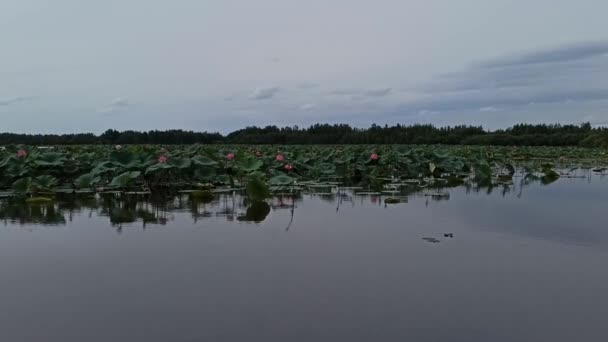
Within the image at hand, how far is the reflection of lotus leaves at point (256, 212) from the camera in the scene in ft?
12.3

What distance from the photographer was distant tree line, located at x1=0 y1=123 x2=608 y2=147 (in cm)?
2616

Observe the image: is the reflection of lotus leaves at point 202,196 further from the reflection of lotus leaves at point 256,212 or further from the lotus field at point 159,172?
the reflection of lotus leaves at point 256,212

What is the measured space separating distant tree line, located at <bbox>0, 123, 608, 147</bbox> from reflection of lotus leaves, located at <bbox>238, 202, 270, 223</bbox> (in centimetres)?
2173

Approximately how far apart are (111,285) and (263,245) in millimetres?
949

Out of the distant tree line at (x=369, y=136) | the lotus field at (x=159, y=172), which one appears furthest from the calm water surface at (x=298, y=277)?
the distant tree line at (x=369, y=136)

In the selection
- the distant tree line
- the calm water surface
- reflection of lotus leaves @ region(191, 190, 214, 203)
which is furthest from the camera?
the distant tree line

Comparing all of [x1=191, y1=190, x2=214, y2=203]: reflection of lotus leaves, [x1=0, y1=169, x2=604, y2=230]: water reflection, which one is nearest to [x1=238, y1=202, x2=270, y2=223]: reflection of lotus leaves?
[x1=0, y1=169, x2=604, y2=230]: water reflection

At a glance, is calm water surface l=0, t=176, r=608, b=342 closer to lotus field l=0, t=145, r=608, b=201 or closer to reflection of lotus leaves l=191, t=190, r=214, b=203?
reflection of lotus leaves l=191, t=190, r=214, b=203

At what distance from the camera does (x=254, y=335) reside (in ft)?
5.26

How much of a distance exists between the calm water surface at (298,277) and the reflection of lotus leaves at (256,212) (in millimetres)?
88

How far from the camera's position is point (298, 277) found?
2213mm

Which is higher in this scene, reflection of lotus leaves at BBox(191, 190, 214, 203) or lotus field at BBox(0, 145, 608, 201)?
lotus field at BBox(0, 145, 608, 201)

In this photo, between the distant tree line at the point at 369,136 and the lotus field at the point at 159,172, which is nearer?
the lotus field at the point at 159,172

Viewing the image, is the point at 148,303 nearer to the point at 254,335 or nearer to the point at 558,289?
the point at 254,335
